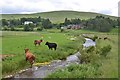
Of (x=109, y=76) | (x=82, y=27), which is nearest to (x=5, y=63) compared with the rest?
(x=109, y=76)

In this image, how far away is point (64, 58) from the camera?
4075cm

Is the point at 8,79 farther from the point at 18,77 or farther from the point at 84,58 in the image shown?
the point at 84,58

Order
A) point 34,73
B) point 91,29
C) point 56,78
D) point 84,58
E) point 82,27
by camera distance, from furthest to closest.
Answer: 1. point 82,27
2. point 91,29
3. point 84,58
4. point 34,73
5. point 56,78

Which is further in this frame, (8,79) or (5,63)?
(5,63)

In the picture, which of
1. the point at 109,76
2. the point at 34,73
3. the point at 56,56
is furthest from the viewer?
the point at 56,56

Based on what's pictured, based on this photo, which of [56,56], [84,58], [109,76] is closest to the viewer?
[109,76]

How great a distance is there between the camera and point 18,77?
85.3 feet

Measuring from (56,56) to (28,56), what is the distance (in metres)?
9.17

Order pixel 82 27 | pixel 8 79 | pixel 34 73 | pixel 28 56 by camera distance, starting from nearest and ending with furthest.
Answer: pixel 8 79
pixel 34 73
pixel 28 56
pixel 82 27

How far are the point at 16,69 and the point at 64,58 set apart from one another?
42.3 feet

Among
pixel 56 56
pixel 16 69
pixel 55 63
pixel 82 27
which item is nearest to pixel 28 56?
pixel 16 69

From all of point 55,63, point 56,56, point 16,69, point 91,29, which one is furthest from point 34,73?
point 91,29

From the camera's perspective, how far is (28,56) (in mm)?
31047

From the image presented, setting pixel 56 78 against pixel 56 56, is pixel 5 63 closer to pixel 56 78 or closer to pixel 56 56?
pixel 56 78
